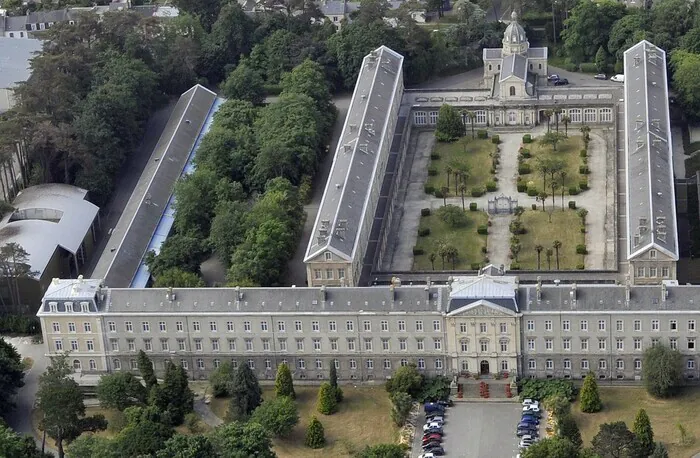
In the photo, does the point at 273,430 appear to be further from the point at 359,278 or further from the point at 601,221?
the point at 601,221

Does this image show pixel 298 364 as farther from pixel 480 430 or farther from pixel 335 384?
pixel 480 430

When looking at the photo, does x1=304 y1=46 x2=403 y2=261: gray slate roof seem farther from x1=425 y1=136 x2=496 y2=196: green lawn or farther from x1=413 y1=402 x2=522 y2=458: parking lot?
x1=413 y1=402 x2=522 y2=458: parking lot

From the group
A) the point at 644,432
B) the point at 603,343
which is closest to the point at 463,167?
the point at 603,343

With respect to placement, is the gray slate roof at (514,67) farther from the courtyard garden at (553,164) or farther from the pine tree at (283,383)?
the pine tree at (283,383)

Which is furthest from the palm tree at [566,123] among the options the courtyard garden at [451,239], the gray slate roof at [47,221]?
the gray slate roof at [47,221]

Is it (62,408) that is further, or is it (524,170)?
(524,170)
